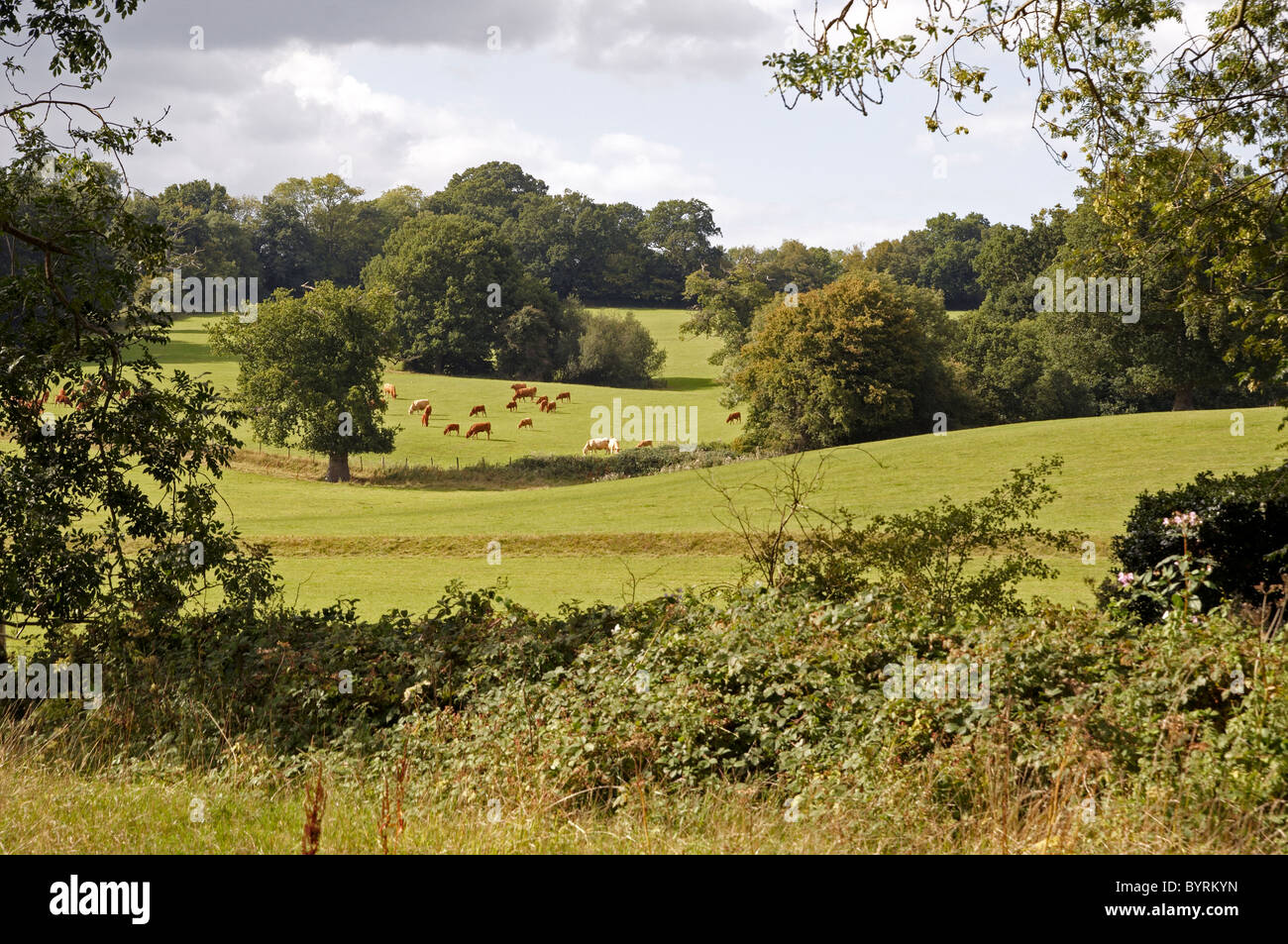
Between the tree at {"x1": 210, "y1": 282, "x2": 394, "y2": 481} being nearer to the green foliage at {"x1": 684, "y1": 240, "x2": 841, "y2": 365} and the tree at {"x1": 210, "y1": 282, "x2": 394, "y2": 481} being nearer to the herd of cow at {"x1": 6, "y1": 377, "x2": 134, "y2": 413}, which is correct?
the green foliage at {"x1": 684, "y1": 240, "x2": 841, "y2": 365}

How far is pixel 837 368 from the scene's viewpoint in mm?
49875

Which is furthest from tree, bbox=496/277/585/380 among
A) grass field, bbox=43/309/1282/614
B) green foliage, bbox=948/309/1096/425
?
grass field, bbox=43/309/1282/614

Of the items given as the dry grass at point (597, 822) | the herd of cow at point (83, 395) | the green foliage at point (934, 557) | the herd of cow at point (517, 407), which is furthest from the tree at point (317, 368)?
the dry grass at point (597, 822)

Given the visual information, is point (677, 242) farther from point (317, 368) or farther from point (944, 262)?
point (317, 368)

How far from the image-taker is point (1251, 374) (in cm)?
1212

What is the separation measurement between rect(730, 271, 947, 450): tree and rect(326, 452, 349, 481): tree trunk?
19.6 m

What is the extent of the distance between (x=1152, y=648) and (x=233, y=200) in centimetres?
11683

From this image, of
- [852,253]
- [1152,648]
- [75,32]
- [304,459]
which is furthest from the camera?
[852,253]

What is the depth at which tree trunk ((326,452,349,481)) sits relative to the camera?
1871 inches

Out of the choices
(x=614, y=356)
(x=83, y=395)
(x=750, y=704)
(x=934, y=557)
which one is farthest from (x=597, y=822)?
(x=614, y=356)

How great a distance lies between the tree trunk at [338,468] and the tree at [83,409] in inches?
1436

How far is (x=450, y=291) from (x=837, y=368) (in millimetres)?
36826

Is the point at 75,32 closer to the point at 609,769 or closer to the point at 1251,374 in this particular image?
the point at 609,769
